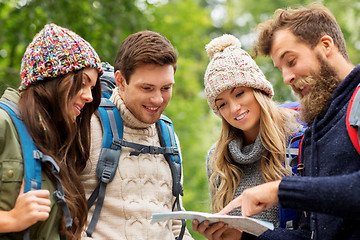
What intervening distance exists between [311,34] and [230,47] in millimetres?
718

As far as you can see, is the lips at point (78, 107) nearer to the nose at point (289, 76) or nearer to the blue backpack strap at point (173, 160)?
the blue backpack strap at point (173, 160)

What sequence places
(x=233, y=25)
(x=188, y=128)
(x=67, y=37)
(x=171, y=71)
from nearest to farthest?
(x=67, y=37) < (x=171, y=71) < (x=188, y=128) < (x=233, y=25)

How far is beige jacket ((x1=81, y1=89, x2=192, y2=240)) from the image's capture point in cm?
335

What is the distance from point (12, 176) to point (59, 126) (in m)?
0.50

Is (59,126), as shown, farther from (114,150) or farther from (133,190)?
(133,190)

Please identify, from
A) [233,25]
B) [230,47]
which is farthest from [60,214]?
[233,25]

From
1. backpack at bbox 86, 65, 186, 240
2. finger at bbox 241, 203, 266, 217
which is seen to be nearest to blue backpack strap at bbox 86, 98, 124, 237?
backpack at bbox 86, 65, 186, 240

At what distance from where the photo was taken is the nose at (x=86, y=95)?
117 inches

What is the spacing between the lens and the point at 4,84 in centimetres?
312

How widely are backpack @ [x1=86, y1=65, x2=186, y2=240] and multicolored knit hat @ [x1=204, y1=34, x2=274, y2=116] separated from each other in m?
0.48

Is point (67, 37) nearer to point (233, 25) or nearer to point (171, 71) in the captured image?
point (171, 71)

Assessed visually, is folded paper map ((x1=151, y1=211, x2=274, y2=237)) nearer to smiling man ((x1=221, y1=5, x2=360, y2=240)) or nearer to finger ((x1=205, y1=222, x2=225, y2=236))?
smiling man ((x1=221, y1=5, x2=360, y2=240))

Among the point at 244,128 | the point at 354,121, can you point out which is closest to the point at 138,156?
the point at 244,128

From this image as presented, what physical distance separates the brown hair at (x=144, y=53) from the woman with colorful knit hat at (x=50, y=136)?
1.61 ft
